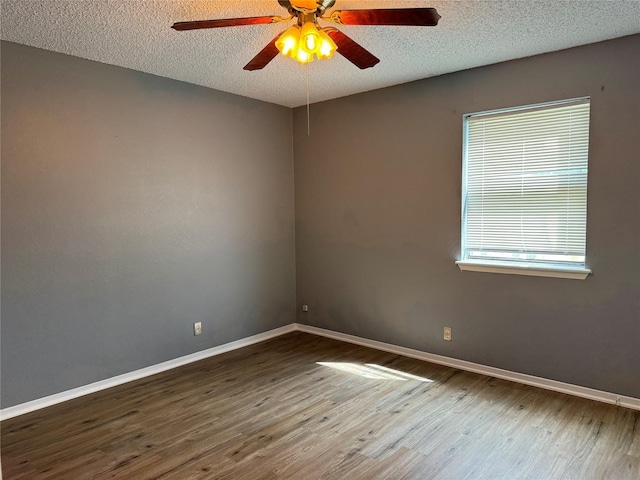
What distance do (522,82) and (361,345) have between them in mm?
2820

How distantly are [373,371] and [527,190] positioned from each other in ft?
6.47

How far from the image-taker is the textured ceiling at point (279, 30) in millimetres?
2514

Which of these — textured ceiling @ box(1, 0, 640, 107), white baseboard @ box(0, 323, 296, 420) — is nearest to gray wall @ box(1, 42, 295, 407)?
white baseboard @ box(0, 323, 296, 420)

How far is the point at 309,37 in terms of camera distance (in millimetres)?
2113

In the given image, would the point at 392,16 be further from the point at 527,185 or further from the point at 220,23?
the point at 527,185

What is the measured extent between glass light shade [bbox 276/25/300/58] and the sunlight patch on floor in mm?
2649

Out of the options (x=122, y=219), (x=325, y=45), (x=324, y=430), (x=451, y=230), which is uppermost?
(x=325, y=45)

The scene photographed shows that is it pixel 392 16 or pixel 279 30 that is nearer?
pixel 392 16

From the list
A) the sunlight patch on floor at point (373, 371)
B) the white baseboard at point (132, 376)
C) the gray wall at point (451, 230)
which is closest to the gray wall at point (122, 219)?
the white baseboard at point (132, 376)

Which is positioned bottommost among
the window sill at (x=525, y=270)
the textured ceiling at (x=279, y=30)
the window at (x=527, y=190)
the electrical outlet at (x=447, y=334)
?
the electrical outlet at (x=447, y=334)

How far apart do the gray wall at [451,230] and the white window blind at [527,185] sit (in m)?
0.09

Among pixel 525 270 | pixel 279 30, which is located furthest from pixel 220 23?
pixel 525 270

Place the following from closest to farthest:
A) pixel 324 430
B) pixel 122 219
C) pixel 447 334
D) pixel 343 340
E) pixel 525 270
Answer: pixel 324 430 < pixel 525 270 < pixel 122 219 < pixel 447 334 < pixel 343 340

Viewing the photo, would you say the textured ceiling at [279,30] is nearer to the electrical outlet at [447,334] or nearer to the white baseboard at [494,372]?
the electrical outlet at [447,334]
